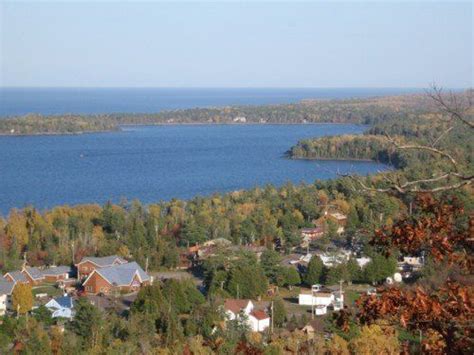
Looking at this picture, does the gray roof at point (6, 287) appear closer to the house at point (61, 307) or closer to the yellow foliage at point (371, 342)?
the house at point (61, 307)

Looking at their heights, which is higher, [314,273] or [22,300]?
[22,300]

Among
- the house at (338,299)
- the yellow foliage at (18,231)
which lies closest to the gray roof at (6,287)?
the yellow foliage at (18,231)

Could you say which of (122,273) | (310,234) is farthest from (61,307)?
(310,234)

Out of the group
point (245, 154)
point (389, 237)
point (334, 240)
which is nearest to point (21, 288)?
point (334, 240)

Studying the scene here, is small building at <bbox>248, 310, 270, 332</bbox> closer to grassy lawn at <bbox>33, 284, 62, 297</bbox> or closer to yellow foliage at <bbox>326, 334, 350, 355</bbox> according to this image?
yellow foliage at <bbox>326, 334, 350, 355</bbox>

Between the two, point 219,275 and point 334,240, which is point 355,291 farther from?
point 334,240

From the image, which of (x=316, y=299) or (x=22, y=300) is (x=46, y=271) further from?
(x=316, y=299)

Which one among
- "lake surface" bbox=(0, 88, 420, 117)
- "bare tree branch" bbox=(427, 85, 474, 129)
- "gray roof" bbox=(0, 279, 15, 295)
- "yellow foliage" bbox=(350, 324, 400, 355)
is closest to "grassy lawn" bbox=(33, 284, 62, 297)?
"gray roof" bbox=(0, 279, 15, 295)
